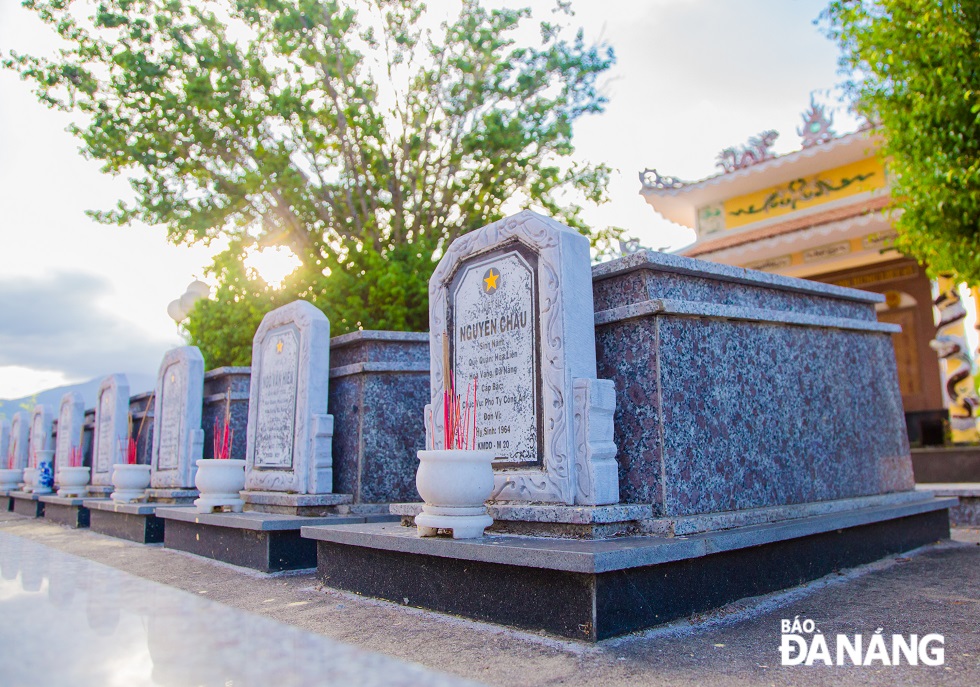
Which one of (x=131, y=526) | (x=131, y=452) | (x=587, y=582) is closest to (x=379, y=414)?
(x=587, y=582)

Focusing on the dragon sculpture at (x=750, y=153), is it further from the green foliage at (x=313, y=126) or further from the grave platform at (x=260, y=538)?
the grave platform at (x=260, y=538)

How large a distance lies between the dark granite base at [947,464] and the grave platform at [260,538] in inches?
311

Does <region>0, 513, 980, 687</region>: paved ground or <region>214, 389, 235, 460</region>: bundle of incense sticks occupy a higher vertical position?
<region>214, 389, 235, 460</region>: bundle of incense sticks

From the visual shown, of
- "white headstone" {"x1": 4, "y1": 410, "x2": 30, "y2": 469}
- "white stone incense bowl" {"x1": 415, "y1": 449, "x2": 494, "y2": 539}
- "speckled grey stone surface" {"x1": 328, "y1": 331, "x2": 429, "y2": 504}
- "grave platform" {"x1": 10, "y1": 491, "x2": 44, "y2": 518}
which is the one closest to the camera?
"white stone incense bowl" {"x1": 415, "y1": 449, "x2": 494, "y2": 539}

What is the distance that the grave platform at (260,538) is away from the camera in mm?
5676

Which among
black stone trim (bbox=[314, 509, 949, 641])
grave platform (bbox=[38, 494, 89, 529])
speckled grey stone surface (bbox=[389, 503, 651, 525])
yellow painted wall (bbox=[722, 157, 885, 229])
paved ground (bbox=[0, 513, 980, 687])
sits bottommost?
paved ground (bbox=[0, 513, 980, 687])

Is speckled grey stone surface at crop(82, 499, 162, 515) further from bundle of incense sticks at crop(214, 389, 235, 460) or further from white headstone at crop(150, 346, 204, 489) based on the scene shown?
bundle of incense sticks at crop(214, 389, 235, 460)

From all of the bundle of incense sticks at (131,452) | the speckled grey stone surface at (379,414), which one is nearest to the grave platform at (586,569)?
the speckled grey stone surface at (379,414)

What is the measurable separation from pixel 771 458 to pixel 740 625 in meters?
1.47

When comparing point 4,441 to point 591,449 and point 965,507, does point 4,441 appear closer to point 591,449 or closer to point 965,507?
point 591,449

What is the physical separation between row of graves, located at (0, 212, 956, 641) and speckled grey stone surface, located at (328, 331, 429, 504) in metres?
0.02

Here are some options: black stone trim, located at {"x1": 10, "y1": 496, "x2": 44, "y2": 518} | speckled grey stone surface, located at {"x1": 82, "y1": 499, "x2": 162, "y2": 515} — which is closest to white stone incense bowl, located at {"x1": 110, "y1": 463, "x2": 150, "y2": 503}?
speckled grey stone surface, located at {"x1": 82, "y1": 499, "x2": 162, "y2": 515}

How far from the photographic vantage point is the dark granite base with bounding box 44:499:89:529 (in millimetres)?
10219

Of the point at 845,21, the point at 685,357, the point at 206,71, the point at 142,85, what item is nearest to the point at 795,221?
the point at 845,21
